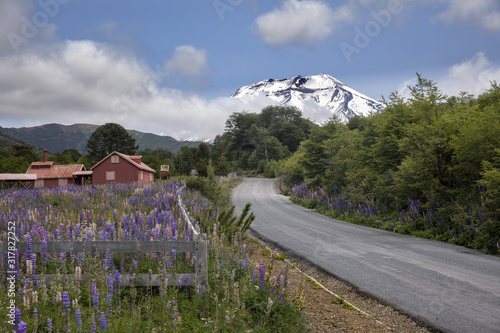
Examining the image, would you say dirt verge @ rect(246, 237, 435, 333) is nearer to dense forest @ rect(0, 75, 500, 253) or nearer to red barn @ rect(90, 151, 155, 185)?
dense forest @ rect(0, 75, 500, 253)

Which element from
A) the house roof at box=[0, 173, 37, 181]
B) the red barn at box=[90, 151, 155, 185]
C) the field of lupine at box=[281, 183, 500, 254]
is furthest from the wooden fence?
the red barn at box=[90, 151, 155, 185]

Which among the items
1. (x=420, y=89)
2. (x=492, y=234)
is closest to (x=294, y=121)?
(x=420, y=89)

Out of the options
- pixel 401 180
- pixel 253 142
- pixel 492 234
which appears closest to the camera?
pixel 492 234

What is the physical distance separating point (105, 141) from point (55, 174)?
3581 centimetres

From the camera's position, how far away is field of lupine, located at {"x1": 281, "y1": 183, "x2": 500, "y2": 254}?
1035 centimetres

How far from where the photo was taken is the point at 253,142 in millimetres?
93688

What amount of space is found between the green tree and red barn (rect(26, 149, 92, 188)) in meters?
31.6

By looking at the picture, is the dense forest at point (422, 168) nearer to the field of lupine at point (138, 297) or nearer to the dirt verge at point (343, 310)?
the dirt verge at point (343, 310)

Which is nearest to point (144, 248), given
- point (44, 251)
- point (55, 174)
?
point (44, 251)

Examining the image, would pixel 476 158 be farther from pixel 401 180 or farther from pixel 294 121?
pixel 294 121

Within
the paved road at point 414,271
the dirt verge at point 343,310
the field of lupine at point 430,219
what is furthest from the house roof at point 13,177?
the dirt verge at point 343,310

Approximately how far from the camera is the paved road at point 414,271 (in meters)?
5.61

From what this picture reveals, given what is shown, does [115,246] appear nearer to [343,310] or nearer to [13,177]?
[343,310]

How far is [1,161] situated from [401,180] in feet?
240
